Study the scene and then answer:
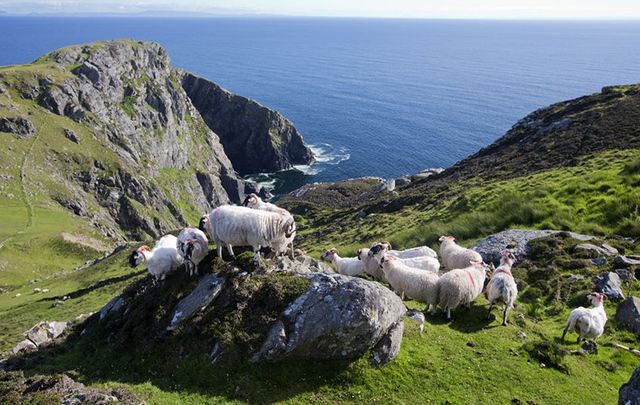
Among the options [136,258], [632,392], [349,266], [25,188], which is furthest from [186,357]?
[25,188]

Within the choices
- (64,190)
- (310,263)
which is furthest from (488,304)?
(64,190)

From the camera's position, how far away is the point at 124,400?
1407 centimetres

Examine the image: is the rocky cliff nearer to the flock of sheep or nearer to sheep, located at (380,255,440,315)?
the flock of sheep

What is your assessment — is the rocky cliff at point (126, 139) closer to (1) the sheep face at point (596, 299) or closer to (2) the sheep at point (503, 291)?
(2) the sheep at point (503, 291)

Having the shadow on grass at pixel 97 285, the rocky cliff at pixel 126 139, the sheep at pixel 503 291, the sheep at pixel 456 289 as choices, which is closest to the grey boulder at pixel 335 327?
the sheep at pixel 456 289

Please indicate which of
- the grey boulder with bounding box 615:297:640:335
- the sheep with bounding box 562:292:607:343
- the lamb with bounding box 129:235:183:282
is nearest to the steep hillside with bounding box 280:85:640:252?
the grey boulder with bounding box 615:297:640:335

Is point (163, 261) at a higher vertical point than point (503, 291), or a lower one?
lower

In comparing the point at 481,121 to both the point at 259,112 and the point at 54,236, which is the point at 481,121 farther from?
the point at 54,236

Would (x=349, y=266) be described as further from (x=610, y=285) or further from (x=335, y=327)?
(x=610, y=285)

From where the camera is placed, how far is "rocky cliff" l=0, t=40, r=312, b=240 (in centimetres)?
9281

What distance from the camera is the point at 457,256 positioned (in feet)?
87.3

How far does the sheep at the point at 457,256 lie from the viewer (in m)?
25.8

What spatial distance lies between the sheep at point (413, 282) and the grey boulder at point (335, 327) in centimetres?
511

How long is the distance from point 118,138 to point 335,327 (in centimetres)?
12336
